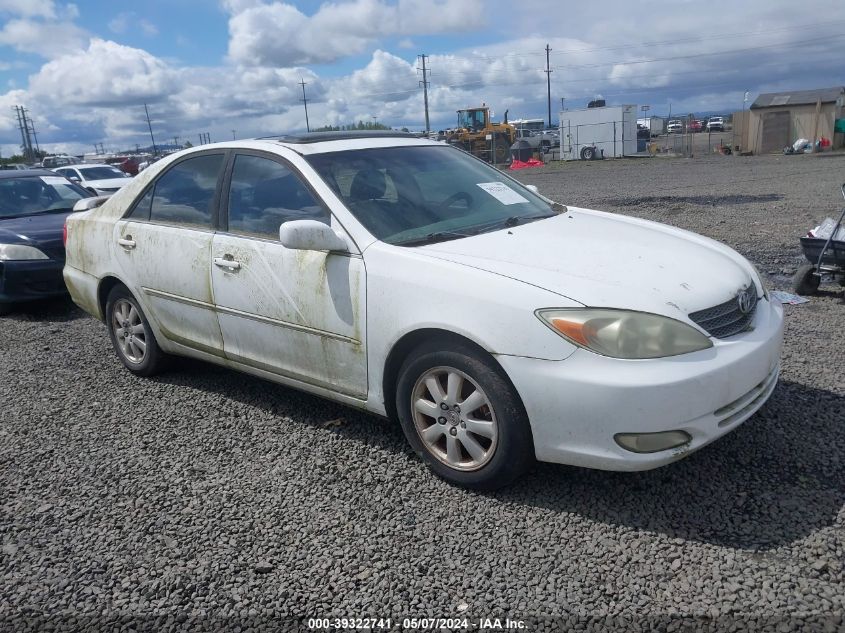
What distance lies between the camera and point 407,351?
3449 millimetres

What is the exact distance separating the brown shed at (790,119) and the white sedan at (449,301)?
113 feet

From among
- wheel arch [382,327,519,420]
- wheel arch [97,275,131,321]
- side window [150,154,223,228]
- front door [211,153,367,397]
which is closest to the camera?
wheel arch [382,327,519,420]

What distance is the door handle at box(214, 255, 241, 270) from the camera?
409 centimetres

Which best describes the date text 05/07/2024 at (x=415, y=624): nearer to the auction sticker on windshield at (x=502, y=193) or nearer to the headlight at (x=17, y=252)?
the auction sticker on windshield at (x=502, y=193)

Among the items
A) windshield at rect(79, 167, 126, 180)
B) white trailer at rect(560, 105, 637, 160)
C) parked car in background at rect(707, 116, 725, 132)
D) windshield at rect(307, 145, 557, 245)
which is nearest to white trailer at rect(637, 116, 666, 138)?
parked car in background at rect(707, 116, 725, 132)

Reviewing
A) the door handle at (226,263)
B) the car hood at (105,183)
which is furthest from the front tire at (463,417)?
the car hood at (105,183)

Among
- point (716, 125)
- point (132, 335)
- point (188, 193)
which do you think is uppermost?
point (188, 193)

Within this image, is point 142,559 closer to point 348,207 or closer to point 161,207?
point 348,207

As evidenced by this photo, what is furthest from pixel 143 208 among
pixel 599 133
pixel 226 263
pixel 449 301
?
pixel 599 133

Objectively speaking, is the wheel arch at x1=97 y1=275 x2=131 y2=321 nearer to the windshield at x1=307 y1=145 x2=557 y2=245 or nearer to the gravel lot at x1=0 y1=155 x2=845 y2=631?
the gravel lot at x1=0 y1=155 x2=845 y2=631

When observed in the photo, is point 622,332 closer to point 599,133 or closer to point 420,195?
point 420,195

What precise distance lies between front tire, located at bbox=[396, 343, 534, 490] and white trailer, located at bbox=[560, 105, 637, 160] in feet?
127

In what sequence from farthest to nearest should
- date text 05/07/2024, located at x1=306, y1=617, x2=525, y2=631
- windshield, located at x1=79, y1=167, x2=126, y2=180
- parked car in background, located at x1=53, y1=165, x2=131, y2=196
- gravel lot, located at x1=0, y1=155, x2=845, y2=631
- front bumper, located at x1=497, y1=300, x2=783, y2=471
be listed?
windshield, located at x1=79, y1=167, x2=126, y2=180 → parked car in background, located at x1=53, y1=165, x2=131, y2=196 → front bumper, located at x1=497, y1=300, x2=783, y2=471 → gravel lot, located at x1=0, y1=155, x2=845, y2=631 → date text 05/07/2024, located at x1=306, y1=617, x2=525, y2=631

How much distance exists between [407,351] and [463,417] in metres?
0.44
